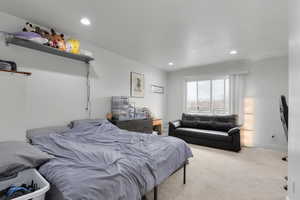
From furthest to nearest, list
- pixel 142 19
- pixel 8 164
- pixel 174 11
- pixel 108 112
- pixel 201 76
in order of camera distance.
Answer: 1. pixel 201 76
2. pixel 108 112
3. pixel 142 19
4. pixel 174 11
5. pixel 8 164

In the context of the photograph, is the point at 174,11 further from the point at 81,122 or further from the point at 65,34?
the point at 81,122

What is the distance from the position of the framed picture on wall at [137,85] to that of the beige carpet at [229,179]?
7.68 feet

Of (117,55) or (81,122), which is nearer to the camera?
(81,122)

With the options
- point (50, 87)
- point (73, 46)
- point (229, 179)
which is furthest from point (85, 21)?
point (229, 179)

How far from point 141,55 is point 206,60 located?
1969 millimetres

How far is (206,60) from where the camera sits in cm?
448

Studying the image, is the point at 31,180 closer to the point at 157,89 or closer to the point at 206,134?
the point at 206,134

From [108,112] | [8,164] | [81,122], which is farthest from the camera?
[108,112]

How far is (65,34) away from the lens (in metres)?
2.80

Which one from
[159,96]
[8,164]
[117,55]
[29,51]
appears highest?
[117,55]

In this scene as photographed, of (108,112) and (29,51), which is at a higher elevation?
(29,51)

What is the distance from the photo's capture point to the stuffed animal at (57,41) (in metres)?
2.48

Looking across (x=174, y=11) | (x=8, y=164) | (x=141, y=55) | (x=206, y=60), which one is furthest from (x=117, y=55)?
(x=8, y=164)

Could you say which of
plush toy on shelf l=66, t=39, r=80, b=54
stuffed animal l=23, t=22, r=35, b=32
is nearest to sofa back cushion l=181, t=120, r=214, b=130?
plush toy on shelf l=66, t=39, r=80, b=54
